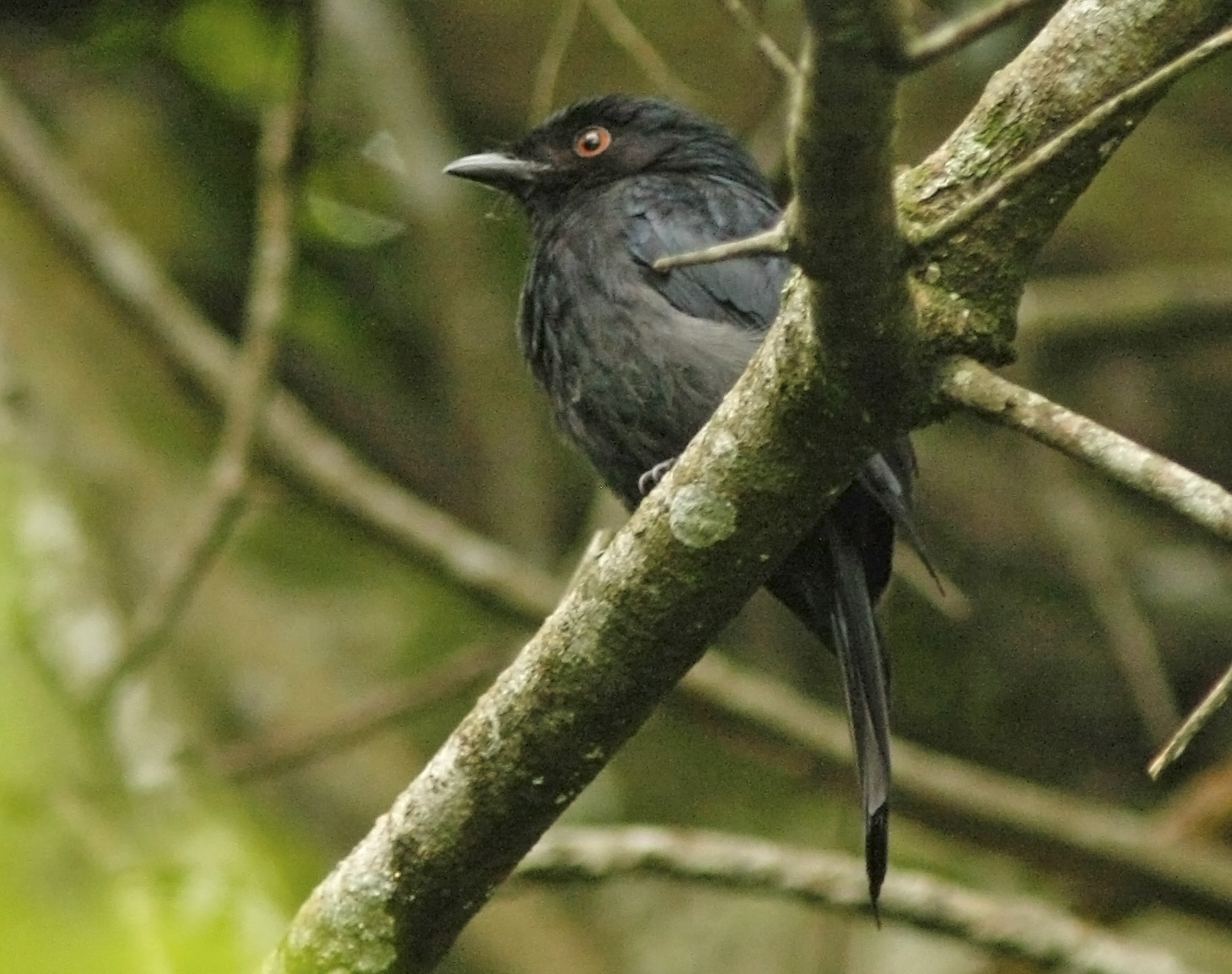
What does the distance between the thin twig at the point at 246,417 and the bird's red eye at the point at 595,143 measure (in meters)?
0.78

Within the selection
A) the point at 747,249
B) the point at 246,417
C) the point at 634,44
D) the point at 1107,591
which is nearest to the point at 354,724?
the point at 246,417

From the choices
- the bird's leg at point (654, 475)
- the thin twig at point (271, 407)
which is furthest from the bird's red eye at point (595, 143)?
the thin twig at point (271, 407)

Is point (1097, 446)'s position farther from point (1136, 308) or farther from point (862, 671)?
point (1136, 308)

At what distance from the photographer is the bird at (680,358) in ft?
11.7

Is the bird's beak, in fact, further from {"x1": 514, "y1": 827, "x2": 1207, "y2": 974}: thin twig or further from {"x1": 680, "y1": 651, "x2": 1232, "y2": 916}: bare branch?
{"x1": 514, "y1": 827, "x2": 1207, "y2": 974}: thin twig

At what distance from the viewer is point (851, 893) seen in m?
4.15

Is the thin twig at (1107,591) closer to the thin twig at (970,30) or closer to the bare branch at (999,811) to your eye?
the bare branch at (999,811)

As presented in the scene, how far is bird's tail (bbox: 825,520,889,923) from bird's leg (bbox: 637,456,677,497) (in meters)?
0.35

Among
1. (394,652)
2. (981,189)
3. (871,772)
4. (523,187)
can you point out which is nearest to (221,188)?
(394,652)

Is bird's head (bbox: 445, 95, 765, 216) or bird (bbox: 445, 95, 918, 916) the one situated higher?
bird's head (bbox: 445, 95, 765, 216)

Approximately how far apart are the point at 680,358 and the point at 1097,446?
164 centimetres

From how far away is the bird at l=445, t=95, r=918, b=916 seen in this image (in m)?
3.55

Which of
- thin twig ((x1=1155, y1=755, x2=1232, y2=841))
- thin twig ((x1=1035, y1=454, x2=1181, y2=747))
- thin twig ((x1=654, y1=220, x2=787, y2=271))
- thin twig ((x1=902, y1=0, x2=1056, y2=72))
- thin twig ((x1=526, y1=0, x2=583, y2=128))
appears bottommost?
thin twig ((x1=902, y1=0, x2=1056, y2=72))

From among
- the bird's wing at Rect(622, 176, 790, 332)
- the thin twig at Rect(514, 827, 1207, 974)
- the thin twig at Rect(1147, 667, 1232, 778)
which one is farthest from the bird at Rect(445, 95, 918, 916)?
the thin twig at Rect(1147, 667, 1232, 778)
